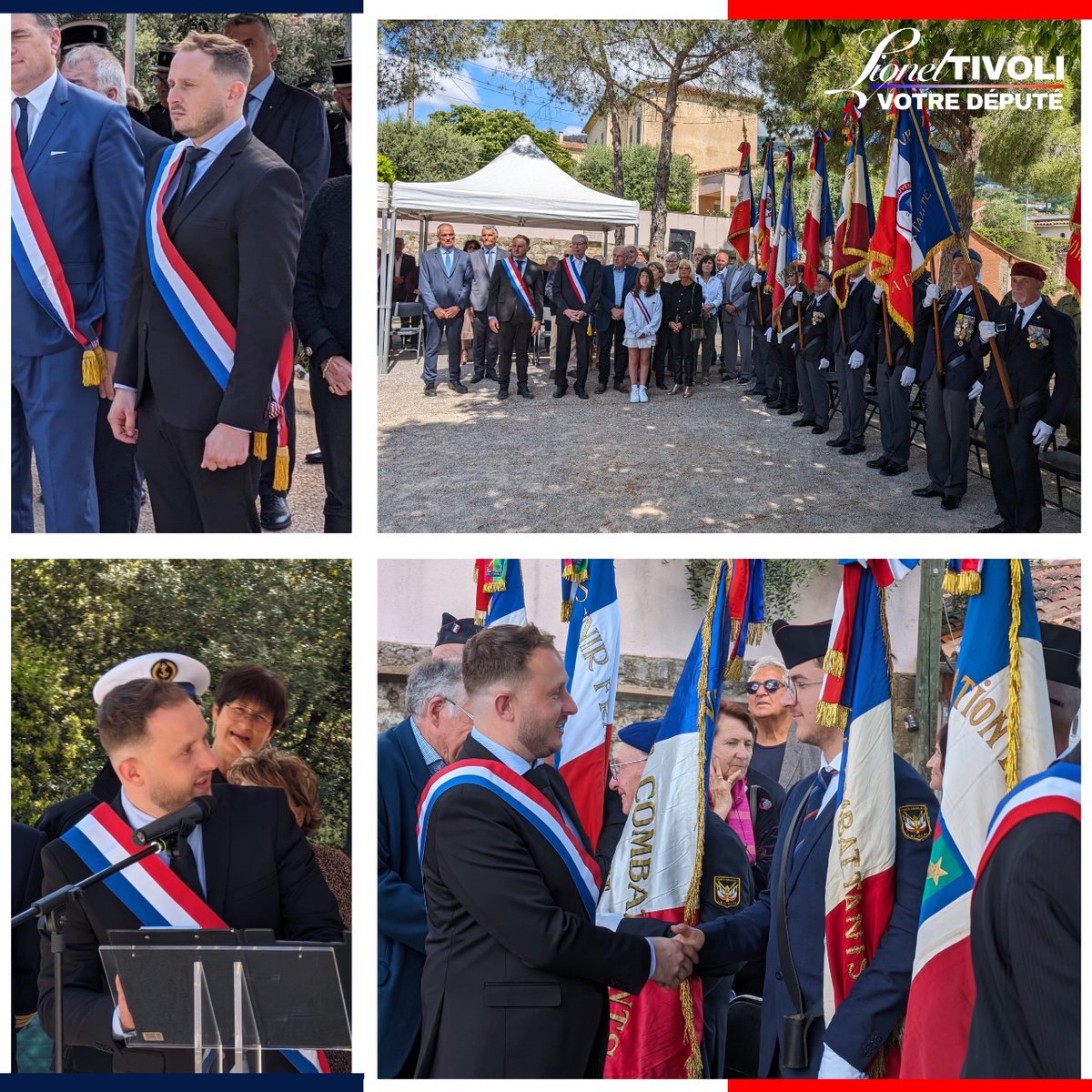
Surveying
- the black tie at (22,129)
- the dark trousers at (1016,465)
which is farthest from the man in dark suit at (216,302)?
the dark trousers at (1016,465)

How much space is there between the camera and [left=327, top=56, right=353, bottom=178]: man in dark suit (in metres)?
3.53

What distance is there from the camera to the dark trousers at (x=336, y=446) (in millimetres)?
3672

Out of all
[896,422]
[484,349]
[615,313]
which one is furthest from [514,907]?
[615,313]

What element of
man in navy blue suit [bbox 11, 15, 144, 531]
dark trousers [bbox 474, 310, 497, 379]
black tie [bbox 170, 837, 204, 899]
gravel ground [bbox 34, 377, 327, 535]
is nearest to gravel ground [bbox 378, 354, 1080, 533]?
dark trousers [bbox 474, 310, 497, 379]

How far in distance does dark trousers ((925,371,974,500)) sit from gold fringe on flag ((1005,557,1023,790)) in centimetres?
278

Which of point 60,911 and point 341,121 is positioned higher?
point 341,121

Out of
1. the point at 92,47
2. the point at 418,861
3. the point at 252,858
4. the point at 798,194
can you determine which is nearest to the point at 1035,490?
the point at 798,194

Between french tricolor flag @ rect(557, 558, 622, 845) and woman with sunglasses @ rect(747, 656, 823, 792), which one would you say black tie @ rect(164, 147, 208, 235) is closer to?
french tricolor flag @ rect(557, 558, 622, 845)

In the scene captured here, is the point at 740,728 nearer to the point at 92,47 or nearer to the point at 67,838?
the point at 67,838

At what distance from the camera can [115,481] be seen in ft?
12.2

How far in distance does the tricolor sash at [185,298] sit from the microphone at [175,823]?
42.5 inches

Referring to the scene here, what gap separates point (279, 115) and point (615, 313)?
14.5 ft

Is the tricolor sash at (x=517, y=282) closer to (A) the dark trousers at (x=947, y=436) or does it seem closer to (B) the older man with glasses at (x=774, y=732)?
(A) the dark trousers at (x=947, y=436)

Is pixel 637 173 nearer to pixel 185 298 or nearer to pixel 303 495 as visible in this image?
pixel 303 495
